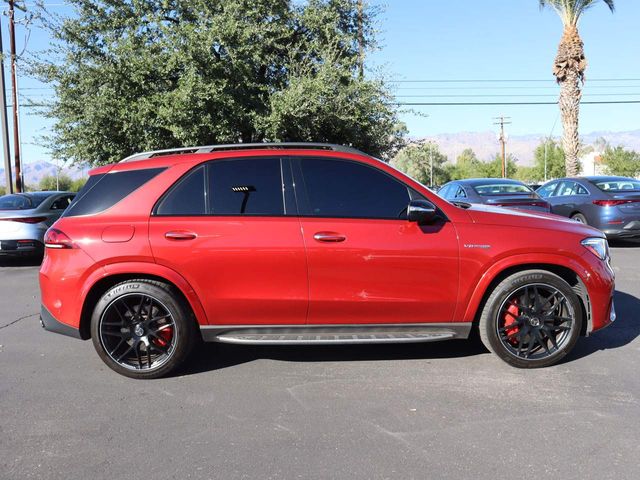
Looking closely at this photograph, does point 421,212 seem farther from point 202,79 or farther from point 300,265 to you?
point 202,79

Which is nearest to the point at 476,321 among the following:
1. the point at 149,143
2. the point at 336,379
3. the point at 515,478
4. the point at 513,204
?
the point at 336,379

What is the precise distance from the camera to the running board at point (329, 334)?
4301 millimetres

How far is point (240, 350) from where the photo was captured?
17.0ft

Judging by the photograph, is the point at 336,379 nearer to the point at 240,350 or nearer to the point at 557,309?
the point at 240,350

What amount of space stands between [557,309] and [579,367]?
54 cm

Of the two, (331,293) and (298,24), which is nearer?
(331,293)

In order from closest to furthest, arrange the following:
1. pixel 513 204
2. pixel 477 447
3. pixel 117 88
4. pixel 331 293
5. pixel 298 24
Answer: pixel 477 447, pixel 331 293, pixel 513 204, pixel 117 88, pixel 298 24

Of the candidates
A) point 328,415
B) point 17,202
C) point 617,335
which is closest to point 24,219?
point 17,202

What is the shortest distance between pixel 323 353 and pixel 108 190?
7.82 feet

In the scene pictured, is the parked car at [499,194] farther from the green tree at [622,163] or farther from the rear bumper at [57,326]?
the green tree at [622,163]

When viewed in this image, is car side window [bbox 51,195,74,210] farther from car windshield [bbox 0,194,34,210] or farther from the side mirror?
the side mirror

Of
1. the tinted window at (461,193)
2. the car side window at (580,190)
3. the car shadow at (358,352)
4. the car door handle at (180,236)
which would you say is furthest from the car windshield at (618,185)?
the car door handle at (180,236)

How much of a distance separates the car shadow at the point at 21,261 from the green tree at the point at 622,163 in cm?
6955

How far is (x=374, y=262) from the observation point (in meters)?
4.26
